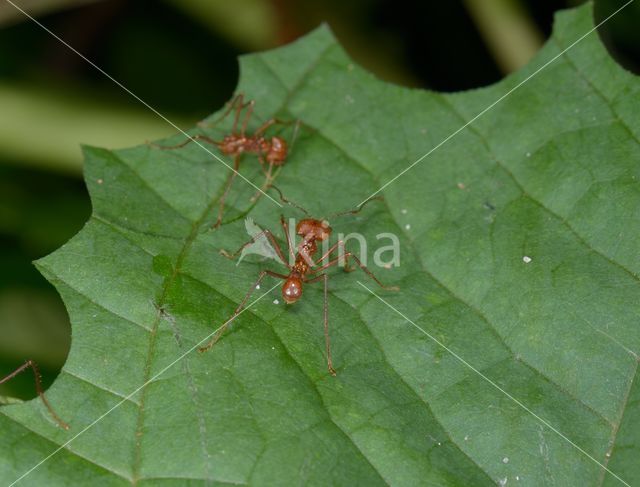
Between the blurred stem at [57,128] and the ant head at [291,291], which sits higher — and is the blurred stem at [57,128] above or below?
below

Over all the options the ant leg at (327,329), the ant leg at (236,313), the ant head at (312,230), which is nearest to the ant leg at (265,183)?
the ant head at (312,230)

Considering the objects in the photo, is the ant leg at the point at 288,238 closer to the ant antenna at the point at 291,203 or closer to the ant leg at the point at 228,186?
the ant antenna at the point at 291,203

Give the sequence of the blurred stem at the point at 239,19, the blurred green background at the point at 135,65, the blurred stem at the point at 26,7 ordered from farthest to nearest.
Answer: the blurred stem at the point at 239,19 < the blurred green background at the point at 135,65 < the blurred stem at the point at 26,7

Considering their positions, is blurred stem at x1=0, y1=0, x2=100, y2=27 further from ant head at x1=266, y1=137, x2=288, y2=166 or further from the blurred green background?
ant head at x1=266, y1=137, x2=288, y2=166

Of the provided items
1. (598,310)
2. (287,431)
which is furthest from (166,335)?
(598,310)

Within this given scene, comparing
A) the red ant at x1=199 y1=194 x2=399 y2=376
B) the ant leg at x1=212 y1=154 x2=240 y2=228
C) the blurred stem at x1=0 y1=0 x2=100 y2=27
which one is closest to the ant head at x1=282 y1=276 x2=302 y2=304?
the red ant at x1=199 y1=194 x2=399 y2=376

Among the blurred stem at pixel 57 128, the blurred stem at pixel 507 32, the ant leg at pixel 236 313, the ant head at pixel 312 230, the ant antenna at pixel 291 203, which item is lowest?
the blurred stem at pixel 57 128
